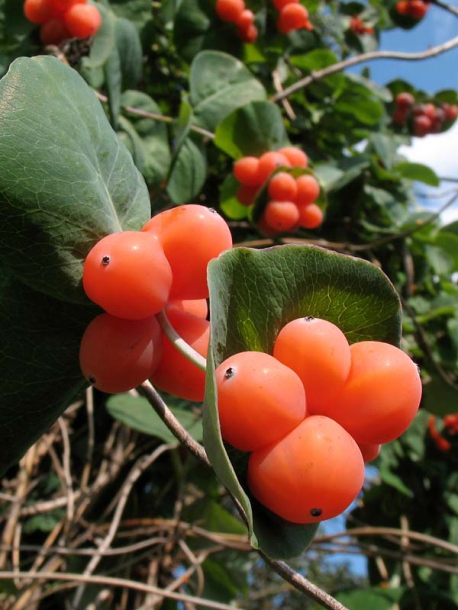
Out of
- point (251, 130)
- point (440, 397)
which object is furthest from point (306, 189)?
point (440, 397)

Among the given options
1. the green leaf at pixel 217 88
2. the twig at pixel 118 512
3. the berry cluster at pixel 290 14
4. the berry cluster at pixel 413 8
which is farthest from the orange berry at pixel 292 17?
the twig at pixel 118 512

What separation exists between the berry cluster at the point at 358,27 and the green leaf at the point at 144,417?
1.25 metres

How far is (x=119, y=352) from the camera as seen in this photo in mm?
337

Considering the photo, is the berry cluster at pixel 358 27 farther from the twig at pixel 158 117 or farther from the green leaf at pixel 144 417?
the green leaf at pixel 144 417

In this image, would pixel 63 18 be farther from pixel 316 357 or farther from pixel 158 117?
pixel 316 357

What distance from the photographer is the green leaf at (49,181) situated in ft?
1.08

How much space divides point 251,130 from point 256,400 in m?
0.86

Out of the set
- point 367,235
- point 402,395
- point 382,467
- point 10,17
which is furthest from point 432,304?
point 402,395

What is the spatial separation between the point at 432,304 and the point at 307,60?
640mm

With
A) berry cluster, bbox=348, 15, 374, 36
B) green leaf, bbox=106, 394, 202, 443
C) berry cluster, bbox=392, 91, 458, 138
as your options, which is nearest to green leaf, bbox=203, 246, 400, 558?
green leaf, bbox=106, 394, 202, 443

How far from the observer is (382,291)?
37 centimetres

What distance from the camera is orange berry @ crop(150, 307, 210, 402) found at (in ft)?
1.18

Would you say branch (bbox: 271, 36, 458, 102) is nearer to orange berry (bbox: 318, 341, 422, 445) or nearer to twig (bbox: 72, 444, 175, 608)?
twig (bbox: 72, 444, 175, 608)

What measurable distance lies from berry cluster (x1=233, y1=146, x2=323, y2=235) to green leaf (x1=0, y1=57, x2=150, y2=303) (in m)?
0.63
